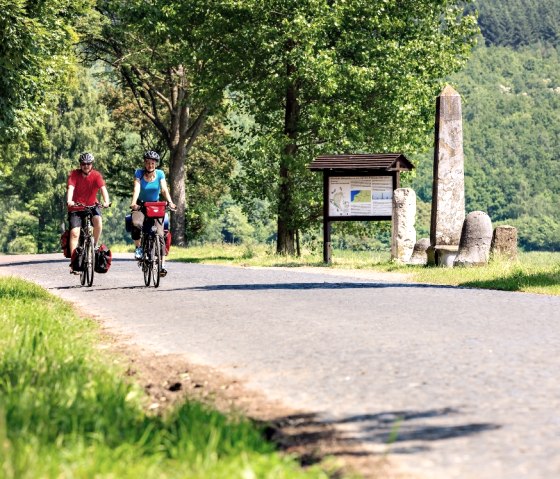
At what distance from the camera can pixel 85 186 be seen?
17781mm

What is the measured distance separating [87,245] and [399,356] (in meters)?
10.3

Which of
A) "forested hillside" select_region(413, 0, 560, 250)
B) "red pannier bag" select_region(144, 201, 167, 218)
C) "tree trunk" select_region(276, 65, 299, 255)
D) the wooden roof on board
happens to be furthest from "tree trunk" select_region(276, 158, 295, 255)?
"forested hillside" select_region(413, 0, 560, 250)

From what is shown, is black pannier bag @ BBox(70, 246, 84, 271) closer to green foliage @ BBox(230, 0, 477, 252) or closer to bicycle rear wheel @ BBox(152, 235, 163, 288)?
bicycle rear wheel @ BBox(152, 235, 163, 288)

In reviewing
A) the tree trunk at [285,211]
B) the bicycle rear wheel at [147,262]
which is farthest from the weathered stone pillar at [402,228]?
the bicycle rear wheel at [147,262]

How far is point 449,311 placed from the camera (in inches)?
507

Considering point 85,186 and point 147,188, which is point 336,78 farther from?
point 85,186

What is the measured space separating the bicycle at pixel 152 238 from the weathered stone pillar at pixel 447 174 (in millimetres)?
11363

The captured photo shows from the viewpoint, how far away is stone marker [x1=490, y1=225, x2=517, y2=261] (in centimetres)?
2561

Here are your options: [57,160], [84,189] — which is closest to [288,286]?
[84,189]

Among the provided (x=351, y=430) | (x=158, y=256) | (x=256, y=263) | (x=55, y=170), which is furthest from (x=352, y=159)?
(x=55, y=170)

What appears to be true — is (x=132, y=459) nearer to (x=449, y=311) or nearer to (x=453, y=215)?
(x=449, y=311)

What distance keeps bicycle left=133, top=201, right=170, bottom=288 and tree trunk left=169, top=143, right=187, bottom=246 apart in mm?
29453

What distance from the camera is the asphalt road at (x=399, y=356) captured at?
18.1 ft

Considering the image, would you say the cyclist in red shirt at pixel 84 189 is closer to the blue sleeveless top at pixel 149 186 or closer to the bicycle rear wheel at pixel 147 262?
the blue sleeveless top at pixel 149 186
